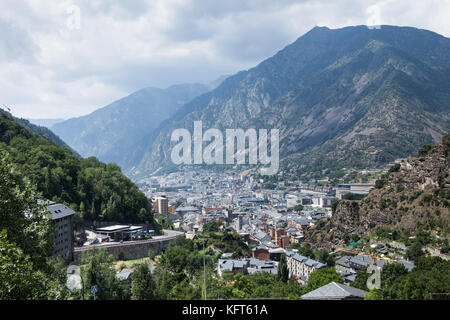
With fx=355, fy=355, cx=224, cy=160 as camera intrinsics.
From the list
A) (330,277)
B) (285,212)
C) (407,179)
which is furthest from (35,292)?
(285,212)

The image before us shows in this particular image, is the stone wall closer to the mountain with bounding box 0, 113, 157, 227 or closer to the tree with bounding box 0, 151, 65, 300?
the mountain with bounding box 0, 113, 157, 227

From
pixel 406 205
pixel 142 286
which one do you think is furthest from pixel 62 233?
pixel 406 205

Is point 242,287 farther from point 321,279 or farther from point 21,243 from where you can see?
point 21,243

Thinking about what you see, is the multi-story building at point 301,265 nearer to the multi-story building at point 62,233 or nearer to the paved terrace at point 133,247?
the paved terrace at point 133,247

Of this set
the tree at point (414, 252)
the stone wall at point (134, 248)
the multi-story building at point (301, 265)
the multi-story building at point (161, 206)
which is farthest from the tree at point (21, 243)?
the multi-story building at point (161, 206)

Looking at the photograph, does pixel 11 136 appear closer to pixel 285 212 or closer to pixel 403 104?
pixel 285 212

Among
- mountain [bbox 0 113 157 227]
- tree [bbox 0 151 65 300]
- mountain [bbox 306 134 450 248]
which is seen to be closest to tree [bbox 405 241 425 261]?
mountain [bbox 306 134 450 248]
